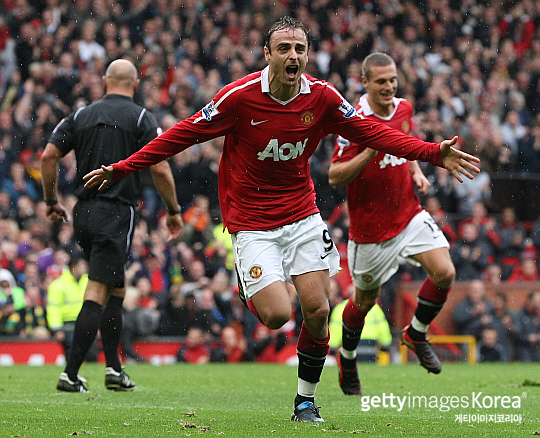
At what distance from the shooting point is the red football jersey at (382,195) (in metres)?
7.89

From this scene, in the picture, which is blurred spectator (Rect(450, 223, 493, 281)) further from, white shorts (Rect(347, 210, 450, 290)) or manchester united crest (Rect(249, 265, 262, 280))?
manchester united crest (Rect(249, 265, 262, 280))

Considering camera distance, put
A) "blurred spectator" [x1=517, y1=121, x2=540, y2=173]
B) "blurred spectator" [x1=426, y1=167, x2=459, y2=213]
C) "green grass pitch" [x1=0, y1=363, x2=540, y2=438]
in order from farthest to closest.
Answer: "blurred spectator" [x1=517, y1=121, x2=540, y2=173] < "blurred spectator" [x1=426, y1=167, x2=459, y2=213] < "green grass pitch" [x1=0, y1=363, x2=540, y2=438]

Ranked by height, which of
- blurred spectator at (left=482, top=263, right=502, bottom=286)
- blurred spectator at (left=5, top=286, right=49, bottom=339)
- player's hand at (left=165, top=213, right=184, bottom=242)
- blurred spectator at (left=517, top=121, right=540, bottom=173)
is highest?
blurred spectator at (left=517, top=121, right=540, bottom=173)

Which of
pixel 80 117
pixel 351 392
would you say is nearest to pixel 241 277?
pixel 351 392

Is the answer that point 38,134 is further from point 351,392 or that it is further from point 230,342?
point 351,392

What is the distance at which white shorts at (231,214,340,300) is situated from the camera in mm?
5820

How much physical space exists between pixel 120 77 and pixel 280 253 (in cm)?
291

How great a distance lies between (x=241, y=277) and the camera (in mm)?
5969

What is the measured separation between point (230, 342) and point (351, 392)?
19.1 ft

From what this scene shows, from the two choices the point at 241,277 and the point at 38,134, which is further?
the point at 38,134

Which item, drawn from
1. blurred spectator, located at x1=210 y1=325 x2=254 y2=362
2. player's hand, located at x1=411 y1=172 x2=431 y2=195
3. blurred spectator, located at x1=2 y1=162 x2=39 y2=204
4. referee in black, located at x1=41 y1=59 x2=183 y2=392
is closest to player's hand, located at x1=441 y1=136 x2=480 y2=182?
player's hand, located at x1=411 y1=172 x2=431 y2=195

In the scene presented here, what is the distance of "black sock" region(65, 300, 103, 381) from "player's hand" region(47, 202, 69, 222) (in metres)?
0.88

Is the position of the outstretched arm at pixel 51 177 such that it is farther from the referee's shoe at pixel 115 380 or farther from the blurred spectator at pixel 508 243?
the blurred spectator at pixel 508 243

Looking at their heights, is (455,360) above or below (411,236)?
below
